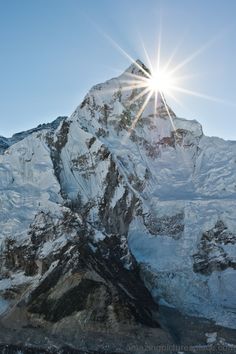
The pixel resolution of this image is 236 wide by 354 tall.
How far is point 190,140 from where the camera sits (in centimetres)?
14925

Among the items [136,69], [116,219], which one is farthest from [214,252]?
[136,69]

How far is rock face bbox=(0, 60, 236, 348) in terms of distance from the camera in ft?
323

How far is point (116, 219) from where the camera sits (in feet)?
416

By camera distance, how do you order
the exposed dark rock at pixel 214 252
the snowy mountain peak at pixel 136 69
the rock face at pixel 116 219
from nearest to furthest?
the rock face at pixel 116 219, the exposed dark rock at pixel 214 252, the snowy mountain peak at pixel 136 69

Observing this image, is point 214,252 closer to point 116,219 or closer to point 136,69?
point 116,219

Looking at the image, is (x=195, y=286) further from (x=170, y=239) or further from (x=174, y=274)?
(x=170, y=239)

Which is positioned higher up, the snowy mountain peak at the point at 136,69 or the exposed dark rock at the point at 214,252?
the snowy mountain peak at the point at 136,69

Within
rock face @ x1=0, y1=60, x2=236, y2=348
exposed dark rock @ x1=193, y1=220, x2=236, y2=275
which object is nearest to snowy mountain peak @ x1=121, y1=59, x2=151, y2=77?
rock face @ x1=0, y1=60, x2=236, y2=348

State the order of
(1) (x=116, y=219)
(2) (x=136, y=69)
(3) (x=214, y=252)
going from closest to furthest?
(3) (x=214, y=252), (1) (x=116, y=219), (2) (x=136, y=69)

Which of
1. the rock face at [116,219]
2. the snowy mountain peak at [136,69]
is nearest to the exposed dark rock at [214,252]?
the rock face at [116,219]

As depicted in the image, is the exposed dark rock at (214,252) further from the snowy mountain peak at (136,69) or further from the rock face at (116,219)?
the snowy mountain peak at (136,69)

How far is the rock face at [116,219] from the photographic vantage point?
323 ft

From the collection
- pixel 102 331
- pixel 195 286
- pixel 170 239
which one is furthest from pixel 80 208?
pixel 102 331

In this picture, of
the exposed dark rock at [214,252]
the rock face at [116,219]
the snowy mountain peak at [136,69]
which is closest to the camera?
the rock face at [116,219]
